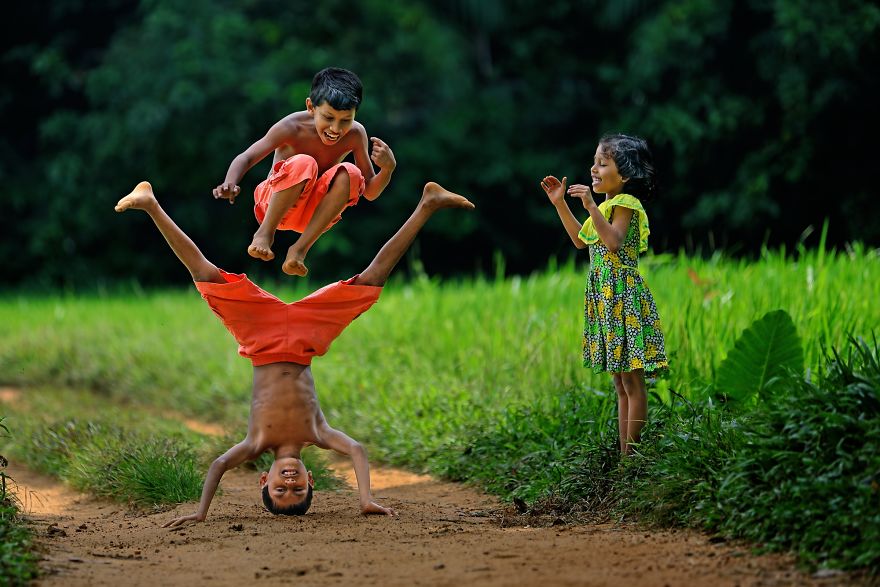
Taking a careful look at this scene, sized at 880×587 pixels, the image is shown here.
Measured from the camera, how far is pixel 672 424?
5.39m

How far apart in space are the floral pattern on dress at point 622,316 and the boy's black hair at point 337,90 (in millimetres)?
1249

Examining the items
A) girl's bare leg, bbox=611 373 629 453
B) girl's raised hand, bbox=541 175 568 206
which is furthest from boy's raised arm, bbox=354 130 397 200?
girl's bare leg, bbox=611 373 629 453

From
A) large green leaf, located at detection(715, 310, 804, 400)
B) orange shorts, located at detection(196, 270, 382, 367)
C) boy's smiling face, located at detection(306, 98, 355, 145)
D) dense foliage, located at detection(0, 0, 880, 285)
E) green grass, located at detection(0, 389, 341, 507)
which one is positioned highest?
dense foliage, located at detection(0, 0, 880, 285)

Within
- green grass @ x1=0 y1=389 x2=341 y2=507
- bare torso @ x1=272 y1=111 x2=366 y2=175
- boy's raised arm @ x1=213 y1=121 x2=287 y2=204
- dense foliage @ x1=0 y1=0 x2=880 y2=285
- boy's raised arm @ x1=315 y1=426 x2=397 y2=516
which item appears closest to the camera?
boy's raised arm @ x1=213 y1=121 x2=287 y2=204

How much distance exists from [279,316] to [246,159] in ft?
2.37

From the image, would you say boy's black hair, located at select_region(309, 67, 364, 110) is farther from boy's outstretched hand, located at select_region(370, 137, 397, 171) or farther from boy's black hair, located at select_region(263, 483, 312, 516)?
boy's black hair, located at select_region(263, 483, 312, 516)

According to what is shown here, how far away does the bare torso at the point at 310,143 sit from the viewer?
18.1ft

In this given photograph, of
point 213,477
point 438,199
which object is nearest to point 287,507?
point 213,477

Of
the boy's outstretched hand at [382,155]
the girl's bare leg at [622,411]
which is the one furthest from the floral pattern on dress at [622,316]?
the boy's outstretched hand at [382,155]

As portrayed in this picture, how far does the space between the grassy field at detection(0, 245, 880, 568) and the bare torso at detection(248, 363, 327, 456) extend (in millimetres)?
994

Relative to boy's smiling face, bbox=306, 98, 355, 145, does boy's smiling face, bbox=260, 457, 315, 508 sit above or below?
below

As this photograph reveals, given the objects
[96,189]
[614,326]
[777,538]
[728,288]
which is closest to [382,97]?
[96,189]

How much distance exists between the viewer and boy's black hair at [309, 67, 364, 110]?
526 centimetres

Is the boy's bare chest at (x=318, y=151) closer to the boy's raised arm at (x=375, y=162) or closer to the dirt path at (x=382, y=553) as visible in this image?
the boy's raised arm at (x=375, y=162)
